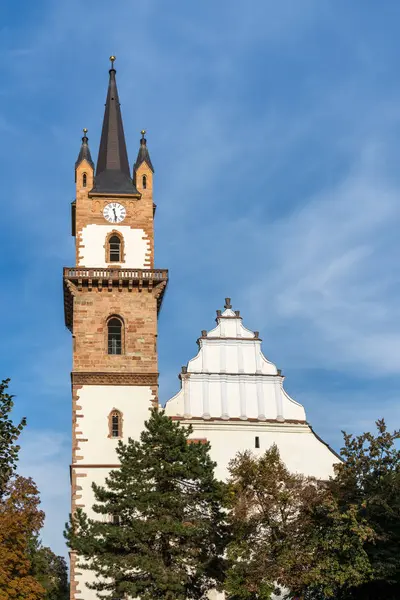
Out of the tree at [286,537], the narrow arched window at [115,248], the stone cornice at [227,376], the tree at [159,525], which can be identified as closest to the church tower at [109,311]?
the narrow arched window at [115,248]

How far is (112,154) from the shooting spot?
184 ft

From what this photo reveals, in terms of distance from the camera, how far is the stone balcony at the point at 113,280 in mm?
51000

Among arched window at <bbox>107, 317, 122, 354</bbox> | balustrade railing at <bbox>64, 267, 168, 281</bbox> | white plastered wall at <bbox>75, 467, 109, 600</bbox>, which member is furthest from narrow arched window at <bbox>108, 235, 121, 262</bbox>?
white plastered wall at <bbox>75, 467, 109, 600</bbox>

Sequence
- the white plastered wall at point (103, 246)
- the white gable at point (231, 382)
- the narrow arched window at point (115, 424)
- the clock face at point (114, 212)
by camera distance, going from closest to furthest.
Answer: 1. the narrow arched window at point (115, 424)
2. the white gable at point (231, 382)
3. the white plastered wall at point (103, 246)
4. the clock face at point (114, 212)

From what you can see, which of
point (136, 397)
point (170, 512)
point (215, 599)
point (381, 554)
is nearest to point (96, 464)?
point (136, 397)

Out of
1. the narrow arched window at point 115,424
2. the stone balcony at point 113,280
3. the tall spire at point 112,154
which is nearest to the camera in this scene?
the narrow arched window at point 115,424

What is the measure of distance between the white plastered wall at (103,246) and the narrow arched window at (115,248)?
31 cm

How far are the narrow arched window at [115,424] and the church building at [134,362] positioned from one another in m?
0.05

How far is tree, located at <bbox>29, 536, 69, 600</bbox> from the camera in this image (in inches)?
2186

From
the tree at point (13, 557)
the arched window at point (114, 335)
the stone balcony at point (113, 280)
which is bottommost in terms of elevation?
the tree at point (13, 557)

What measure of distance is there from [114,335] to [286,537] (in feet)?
53.0

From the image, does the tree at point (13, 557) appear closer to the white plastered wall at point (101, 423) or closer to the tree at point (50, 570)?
the white plastered wall at point (101, 423)

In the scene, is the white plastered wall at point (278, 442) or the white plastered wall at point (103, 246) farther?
the white plastered wall at point (103, 246)

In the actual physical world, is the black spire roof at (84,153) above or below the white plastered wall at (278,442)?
above
